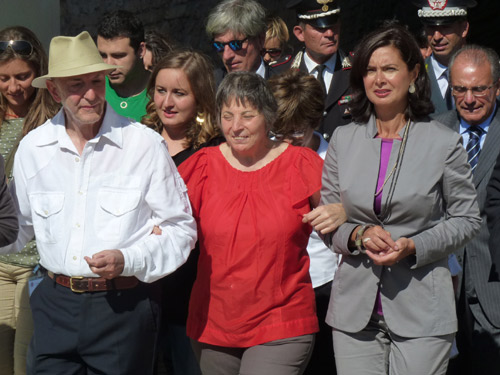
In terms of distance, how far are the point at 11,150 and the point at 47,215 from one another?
1135mm

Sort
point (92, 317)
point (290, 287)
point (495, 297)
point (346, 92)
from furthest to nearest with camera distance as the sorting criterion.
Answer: point (346, 92) → point (495, 297) → point (290, 287) → point (92, 317)

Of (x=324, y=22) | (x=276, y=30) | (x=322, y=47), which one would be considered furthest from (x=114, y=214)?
(x=276, y=30)

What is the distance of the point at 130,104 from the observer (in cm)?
578

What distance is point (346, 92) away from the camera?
549cm

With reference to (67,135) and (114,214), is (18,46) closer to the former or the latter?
(67,135)

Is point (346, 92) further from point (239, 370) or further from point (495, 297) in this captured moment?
point (239, 370)

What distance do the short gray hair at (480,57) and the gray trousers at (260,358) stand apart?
1975 millimetres

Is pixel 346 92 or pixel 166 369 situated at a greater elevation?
pixel 346 92

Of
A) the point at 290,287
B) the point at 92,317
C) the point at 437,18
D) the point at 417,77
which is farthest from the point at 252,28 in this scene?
the point at 92,317

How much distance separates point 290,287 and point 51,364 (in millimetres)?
1082

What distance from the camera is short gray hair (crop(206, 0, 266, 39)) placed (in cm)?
575

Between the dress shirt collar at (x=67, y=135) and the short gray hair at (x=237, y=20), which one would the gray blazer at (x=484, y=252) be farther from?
the dress shirt collar at (x=67, y=135)

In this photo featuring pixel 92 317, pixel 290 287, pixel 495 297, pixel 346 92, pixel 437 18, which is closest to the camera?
pixel 92 317

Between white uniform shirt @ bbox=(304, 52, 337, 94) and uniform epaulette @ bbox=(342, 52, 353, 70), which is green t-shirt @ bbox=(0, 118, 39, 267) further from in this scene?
uniform epaulette @ bbox=(342, 52, 353, 70)
